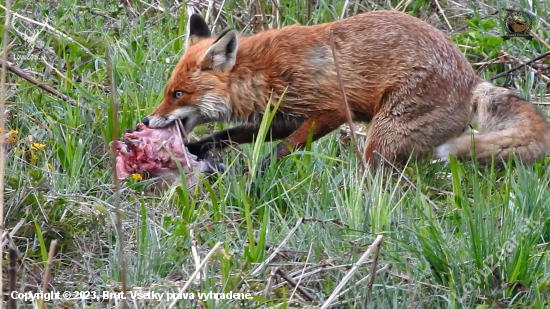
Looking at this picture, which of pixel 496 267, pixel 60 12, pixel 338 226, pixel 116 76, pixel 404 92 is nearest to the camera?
pixel 496 267

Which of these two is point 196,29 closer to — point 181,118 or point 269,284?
point 181,118

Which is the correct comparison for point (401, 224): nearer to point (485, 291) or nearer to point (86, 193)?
point (485, 291)

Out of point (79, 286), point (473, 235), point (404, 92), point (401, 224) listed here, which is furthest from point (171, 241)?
point (404, 92)

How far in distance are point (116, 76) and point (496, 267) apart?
3627mm

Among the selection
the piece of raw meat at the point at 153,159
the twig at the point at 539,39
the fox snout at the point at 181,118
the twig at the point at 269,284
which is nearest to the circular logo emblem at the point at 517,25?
the twig at the point at 539,39

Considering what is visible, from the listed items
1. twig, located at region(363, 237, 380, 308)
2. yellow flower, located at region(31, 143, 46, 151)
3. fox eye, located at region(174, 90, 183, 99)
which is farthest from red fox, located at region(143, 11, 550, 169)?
twig, located at region(363, 237, 380, 308)

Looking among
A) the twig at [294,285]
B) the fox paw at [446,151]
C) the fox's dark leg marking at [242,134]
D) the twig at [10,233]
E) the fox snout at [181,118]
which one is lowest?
the fox's dark leg marking at [242,134]

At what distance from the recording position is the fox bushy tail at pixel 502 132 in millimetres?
5418

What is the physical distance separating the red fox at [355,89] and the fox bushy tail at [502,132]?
0.03ft

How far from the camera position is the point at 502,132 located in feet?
18.3

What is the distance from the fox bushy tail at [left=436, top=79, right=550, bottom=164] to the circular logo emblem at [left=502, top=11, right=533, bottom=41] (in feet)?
4.99

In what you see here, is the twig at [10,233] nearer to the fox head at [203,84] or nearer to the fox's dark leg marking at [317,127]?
the fox head at [203,84]

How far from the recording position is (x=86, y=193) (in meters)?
4.70

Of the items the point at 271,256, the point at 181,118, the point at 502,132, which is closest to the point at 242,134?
the point at 181,118
